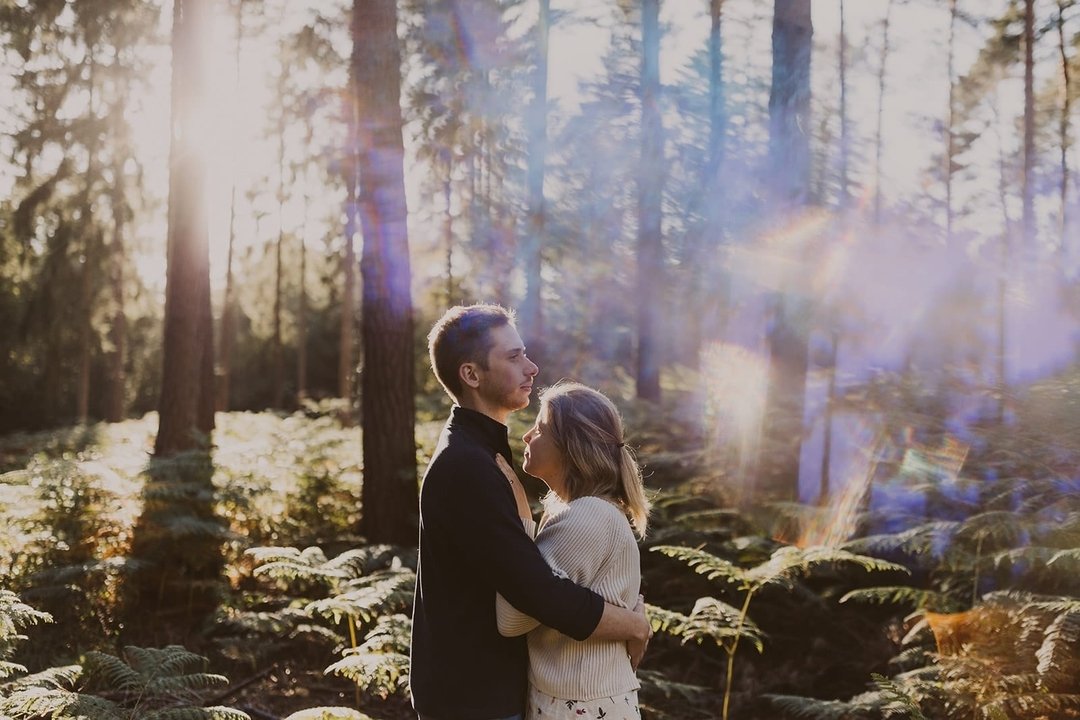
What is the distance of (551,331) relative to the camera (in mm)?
26438

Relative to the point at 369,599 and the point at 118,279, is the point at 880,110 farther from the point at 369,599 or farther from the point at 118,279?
the point at 369,599

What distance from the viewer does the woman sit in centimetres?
265

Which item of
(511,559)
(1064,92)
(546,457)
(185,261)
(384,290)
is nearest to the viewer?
(511,559)

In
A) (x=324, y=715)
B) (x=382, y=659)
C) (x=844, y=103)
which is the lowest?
(x=324, y=715)

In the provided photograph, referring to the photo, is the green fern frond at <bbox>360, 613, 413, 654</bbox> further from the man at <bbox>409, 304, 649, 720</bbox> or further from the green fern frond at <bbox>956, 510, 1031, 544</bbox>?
the green fern frond at <bbox>956, 510, 1031, 544</bbox>

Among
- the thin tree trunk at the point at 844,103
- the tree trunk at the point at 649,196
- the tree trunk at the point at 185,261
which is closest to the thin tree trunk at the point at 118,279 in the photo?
the tree trunk at the point at 185,261

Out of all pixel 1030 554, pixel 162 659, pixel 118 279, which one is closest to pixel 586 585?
pixel 162 659

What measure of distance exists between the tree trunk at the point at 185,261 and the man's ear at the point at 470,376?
29.5 ft

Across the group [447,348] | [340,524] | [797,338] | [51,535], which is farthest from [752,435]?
[447,348]

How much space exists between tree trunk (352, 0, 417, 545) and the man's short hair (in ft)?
18.6

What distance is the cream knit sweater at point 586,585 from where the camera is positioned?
265cm

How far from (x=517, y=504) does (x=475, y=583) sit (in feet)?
0.90

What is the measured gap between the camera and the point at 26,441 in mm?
22938

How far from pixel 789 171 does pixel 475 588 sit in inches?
296
